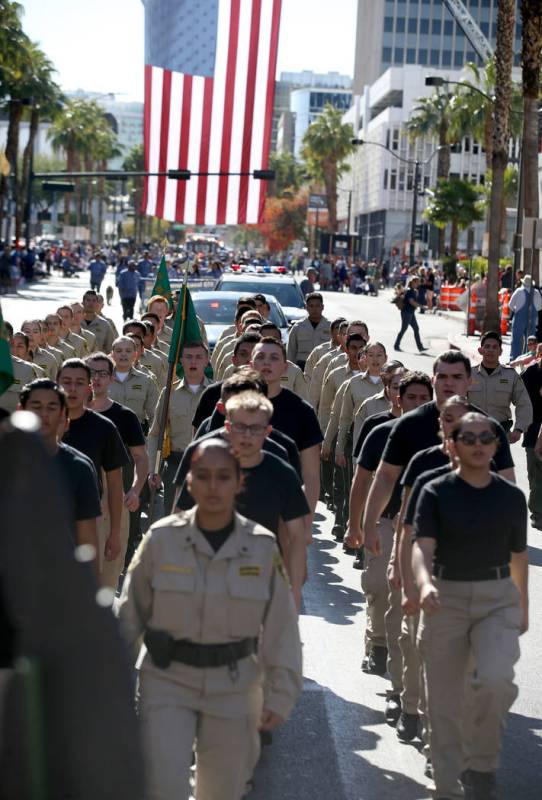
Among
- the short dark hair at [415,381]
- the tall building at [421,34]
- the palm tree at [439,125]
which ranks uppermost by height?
the tall building at [421,34]

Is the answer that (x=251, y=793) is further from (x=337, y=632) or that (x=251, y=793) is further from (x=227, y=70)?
(x=227, y=70)

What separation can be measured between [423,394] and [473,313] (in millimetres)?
35037

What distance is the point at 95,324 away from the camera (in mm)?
18016

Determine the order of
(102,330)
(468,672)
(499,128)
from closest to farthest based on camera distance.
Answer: (468,672) < (102,330) < (499,128)

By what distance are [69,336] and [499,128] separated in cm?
2477

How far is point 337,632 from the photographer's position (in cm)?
949

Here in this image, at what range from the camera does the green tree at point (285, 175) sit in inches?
6033

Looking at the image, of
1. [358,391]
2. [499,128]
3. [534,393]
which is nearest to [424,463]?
[358,391]

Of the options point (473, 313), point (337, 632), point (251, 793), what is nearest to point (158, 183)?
point (473, 313)

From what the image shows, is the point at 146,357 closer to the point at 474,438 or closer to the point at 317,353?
the point at 317,353

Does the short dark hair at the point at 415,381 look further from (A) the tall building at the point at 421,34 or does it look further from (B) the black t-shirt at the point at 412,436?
(A) the tall building at the point at 421,34

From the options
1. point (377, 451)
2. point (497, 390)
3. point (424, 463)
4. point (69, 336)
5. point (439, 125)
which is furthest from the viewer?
point (439, 125)

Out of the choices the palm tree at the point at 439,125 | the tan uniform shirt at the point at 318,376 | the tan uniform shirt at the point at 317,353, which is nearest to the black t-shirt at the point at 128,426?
the tan uniform shirt at the point at 318,376

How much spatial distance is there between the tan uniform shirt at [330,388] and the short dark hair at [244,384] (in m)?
5.68
